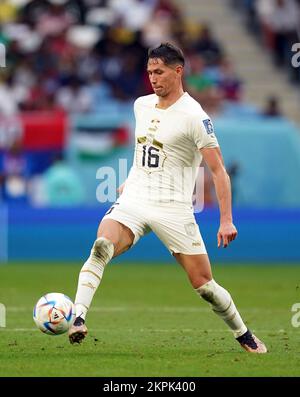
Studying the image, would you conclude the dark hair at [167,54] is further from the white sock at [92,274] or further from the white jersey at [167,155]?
the white sock at [92,274]

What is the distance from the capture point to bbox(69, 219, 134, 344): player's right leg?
989 cm

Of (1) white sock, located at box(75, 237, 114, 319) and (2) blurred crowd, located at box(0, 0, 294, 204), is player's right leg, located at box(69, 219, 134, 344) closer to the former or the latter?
(1) white sock, located at box(75, 237, 114, 319)

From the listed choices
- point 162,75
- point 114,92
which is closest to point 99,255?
point 162,75

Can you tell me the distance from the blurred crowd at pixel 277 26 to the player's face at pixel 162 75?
16894mm

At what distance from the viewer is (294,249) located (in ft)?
70.1

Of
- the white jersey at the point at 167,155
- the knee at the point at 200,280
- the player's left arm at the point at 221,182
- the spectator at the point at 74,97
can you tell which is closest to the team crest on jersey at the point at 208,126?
the white jersey at the point at 167,155

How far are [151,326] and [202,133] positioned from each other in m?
3.16

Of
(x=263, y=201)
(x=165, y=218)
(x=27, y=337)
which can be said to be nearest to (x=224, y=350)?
(x=165, y=218)

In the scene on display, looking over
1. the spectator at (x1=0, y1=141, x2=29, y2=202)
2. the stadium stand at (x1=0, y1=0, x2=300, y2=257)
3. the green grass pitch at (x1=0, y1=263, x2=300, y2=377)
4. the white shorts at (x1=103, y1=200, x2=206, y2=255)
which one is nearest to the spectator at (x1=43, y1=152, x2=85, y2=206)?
the stadium stand at (x1=0, y1=0, x2=300, y2=257)

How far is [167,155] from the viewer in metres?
10.3

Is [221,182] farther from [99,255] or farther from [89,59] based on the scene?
[89,59]

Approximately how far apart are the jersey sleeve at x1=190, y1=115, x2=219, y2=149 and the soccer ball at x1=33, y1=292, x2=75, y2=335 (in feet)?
5.83
